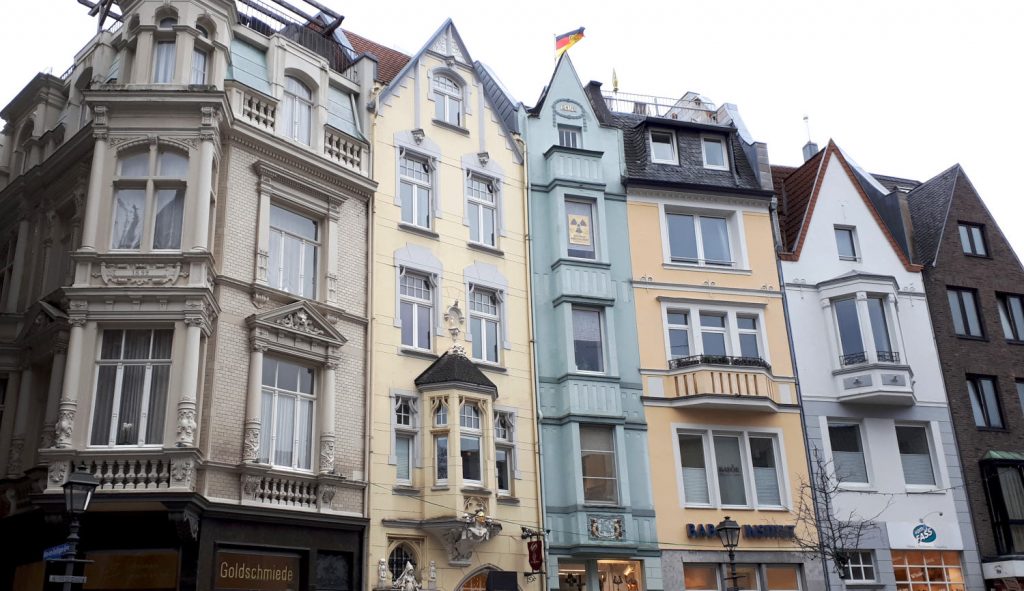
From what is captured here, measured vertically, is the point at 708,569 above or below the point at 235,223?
below

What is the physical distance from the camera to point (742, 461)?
91.9 ft

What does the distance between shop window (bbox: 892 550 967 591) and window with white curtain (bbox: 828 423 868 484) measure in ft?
7.77

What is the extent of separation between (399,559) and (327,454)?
3146 millimetres

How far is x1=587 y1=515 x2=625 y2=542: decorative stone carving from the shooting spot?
2520 cm

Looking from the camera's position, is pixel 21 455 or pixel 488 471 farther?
pixel 488 471

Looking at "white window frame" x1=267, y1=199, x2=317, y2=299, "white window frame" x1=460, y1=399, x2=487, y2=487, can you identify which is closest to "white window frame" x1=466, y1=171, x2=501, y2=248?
"white window frame" x1=267, y1=199, x2=317, y2=299

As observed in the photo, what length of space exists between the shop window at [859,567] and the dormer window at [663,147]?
13.0m

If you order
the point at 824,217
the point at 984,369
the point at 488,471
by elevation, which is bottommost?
the point at 488,471

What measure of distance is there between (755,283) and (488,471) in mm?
11243

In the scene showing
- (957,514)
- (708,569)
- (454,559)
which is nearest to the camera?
(454,559)

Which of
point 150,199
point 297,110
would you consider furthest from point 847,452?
point 150,199

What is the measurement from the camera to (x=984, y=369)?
104 ft

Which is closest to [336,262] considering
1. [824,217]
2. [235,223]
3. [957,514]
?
[235,223]

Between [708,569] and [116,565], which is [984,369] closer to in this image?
[708,569]
